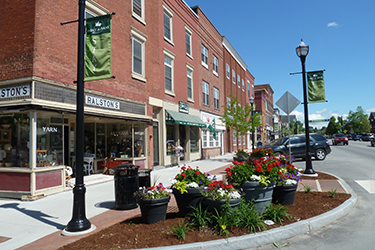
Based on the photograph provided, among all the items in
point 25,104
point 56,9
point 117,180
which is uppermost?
point 56,9

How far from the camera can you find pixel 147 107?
47.3ft

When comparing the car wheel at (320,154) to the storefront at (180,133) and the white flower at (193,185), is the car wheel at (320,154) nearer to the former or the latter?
the storefront at (180,133)

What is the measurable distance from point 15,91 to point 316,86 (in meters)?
11.2

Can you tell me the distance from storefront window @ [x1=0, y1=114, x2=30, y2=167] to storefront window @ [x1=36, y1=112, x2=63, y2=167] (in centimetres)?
33

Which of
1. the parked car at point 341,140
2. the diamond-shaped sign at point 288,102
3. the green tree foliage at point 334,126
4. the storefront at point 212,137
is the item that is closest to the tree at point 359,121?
the green tree foliage at point 334,126

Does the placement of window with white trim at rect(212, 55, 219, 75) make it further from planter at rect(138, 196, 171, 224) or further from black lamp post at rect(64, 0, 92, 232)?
planter at rect(138, 196, 171, 224)

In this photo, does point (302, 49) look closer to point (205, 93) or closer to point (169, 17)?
point (169, 17)

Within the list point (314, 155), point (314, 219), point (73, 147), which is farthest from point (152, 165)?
point (314, 155)

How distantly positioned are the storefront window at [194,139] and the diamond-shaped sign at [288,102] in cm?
1075

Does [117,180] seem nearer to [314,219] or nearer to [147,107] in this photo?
[314,219]

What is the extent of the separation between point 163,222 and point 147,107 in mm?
9822

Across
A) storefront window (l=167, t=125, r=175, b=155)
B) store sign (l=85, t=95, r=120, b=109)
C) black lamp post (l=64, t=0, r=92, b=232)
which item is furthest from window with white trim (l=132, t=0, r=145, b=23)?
black lamp post (l=64, t=0, r=92, b=232)

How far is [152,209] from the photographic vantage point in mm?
5059

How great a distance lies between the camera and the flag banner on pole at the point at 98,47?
5.65m
